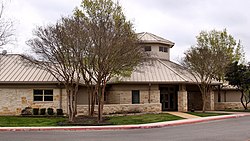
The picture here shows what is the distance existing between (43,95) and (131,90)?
8.57 m

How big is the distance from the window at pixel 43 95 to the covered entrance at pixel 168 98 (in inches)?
492

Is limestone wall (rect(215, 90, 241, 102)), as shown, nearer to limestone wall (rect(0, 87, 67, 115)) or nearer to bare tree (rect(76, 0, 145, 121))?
bare tree (rect(76, 0, 145, 121))

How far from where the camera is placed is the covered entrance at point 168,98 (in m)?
37.4

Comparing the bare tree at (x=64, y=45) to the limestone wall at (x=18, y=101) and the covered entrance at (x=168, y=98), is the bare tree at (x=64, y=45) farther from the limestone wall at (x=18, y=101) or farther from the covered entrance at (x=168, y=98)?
the covered entrance at (x=168, y=98)

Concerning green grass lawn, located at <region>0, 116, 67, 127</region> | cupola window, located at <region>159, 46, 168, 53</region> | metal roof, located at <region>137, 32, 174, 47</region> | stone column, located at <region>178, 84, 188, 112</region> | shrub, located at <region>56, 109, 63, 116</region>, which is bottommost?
green grass lawn, located at <region>0, 116, 67, 127</region>

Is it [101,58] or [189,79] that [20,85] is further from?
[189,79]

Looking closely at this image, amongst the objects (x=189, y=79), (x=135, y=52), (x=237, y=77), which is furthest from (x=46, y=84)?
(x=237, y=77)

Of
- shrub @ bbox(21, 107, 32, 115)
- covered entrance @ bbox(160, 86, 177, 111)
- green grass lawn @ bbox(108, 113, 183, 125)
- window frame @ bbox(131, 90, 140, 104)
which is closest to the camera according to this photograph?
green grass lawn @ bbox(108, 113, 183, 125)

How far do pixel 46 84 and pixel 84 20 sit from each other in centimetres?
727

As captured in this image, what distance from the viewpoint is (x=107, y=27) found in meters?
24.0

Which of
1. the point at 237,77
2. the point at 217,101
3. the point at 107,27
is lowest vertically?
the point at 217,101

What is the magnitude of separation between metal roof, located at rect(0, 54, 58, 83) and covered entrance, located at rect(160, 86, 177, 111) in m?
12.6

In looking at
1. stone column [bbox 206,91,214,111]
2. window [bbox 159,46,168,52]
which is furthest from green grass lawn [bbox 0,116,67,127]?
window [bbox 159,46,168,52]

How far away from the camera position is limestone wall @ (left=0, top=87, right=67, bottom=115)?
29.1 m
